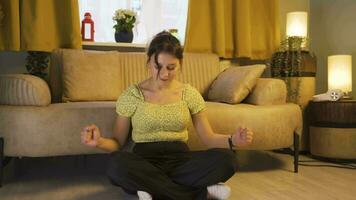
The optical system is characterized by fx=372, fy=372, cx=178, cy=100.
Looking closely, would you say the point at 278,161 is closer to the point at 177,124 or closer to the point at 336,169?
the point at 336,169

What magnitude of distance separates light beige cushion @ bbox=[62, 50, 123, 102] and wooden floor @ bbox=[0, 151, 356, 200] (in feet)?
1.46

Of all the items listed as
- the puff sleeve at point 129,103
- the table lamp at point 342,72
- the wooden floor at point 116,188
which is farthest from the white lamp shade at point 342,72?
the puff sleeve at point 129,103

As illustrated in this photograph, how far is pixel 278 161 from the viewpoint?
260 cm

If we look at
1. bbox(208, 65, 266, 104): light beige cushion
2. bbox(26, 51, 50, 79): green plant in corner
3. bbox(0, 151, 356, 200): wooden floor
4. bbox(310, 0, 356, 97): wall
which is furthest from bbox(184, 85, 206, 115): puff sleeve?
bbox(310, 0, 356, 97): wall

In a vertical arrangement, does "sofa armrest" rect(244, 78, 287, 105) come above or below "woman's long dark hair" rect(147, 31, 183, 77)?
below

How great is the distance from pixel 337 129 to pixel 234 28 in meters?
1.19

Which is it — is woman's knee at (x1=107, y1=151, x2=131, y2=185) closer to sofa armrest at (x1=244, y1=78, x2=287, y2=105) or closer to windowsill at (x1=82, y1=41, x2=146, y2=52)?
sofa armrest at (x1=244, y1=78, x2=287, y2=105)

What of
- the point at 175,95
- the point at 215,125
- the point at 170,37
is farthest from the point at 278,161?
the point at 170,37

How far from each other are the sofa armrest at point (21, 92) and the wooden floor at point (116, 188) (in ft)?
1.39

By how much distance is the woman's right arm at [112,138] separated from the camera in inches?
54.6

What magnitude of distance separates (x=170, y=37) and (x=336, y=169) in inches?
57.5

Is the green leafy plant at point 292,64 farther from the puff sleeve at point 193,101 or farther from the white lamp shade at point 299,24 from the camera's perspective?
the puff sleeve at point 193,101

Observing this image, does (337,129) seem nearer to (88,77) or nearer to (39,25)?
(88,77)

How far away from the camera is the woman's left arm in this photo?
1.45 meters
